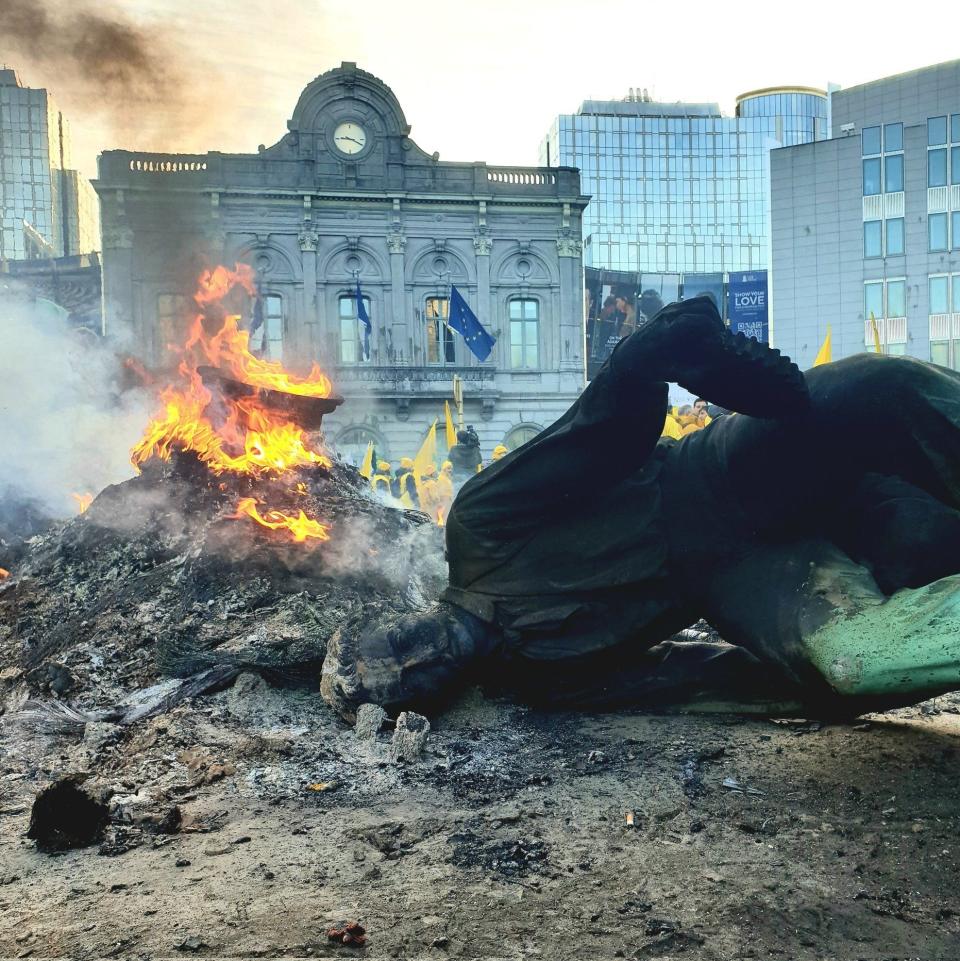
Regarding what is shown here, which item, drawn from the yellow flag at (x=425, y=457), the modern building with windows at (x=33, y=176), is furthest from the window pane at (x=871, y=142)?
the modern building with windows at (x=33, y=176)

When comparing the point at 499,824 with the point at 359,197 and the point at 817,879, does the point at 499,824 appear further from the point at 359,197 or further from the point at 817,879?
the point at 359,197

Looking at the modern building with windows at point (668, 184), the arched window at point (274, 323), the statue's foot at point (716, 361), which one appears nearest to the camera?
the statue's foot at point (716, 361)

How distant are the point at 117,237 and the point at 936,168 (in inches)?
997

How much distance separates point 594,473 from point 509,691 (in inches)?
41.7

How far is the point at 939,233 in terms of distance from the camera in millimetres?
27047

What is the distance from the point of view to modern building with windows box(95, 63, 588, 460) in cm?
2550

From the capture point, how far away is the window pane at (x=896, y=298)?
88.9 ft

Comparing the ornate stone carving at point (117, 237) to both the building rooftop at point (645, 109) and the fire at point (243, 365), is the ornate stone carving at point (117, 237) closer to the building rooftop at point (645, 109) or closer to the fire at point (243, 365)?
the fire at point (243, 365)

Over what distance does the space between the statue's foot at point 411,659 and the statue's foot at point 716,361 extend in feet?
4.45

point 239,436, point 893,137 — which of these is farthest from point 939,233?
point 239,436

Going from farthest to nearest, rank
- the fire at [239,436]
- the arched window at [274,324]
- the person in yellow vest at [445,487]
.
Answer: the arched window at [274,324] → the person in yellow vest at [445,487] → the fire at [239,436]

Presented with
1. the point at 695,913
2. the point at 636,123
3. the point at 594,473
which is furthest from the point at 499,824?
the point at 636,123

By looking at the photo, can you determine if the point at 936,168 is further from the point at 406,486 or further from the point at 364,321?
the point at 406,486

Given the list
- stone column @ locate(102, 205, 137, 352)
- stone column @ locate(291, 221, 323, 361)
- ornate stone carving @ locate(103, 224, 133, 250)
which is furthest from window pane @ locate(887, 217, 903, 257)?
ornate stone carving @ locate(103, 224, 133, 250)
